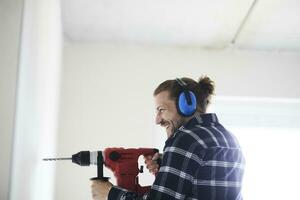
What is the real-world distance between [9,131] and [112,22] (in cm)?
164

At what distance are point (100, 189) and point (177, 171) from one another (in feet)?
1.12

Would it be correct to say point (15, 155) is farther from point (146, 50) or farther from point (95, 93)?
point (146, 50)

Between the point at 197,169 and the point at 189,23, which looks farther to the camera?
the point at 189,23

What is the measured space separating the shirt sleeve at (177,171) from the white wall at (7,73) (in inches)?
17.7

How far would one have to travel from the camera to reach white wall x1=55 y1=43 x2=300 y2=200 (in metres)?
2.55

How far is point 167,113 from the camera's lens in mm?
1372

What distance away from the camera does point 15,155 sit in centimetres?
91

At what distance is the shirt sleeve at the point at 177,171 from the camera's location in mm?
1112

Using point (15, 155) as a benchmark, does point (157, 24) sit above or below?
above

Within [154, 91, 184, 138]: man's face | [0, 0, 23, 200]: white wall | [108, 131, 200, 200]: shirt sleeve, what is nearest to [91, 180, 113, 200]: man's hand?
[108, 131, 200, 200]: shirt sleeve

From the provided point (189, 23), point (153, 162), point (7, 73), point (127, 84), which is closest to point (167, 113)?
point (153, 162)

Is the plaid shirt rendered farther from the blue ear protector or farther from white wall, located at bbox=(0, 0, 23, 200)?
white wall, located at bbox=(0, 0, 23, 200)

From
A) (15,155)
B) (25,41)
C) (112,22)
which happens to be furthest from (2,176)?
(112,22)

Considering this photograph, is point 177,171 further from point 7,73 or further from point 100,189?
point 7,73
